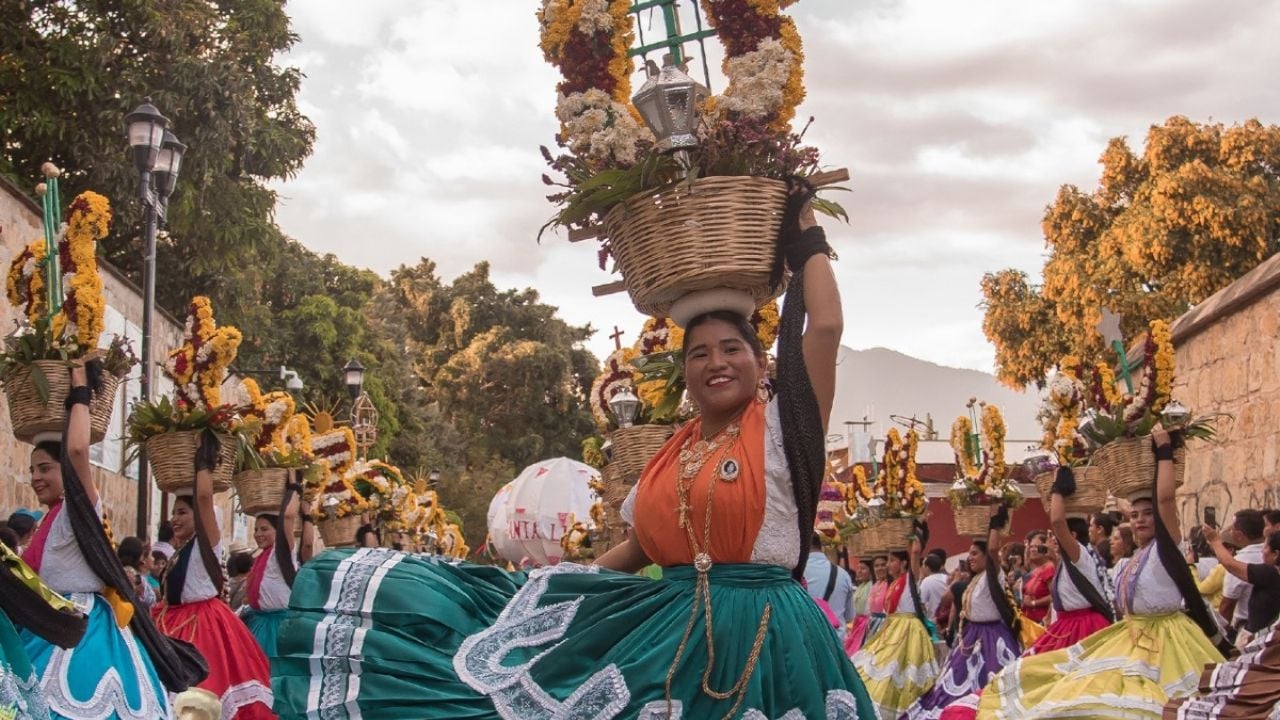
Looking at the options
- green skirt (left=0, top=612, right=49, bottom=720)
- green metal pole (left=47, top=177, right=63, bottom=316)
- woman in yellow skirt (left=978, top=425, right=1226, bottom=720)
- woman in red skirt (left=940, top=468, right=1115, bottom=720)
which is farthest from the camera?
woman in red skirt (left=940, top=468, right=1115, bottom=720)

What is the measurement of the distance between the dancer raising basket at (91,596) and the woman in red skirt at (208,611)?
1.86m

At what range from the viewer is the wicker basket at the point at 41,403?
308 inches

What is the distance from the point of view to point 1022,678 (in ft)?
31.6

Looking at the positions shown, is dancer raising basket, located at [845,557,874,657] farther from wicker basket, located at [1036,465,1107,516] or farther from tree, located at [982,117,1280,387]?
tree, located at [982,117,1280,387]

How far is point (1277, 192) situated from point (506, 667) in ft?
95.1

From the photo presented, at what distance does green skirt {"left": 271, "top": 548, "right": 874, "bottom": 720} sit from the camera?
13.8 ft

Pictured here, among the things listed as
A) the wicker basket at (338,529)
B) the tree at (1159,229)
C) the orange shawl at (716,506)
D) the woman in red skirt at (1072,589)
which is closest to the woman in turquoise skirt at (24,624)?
the orange shawl at (716,506)

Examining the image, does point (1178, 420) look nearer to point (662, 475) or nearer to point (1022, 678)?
point (1022, 678)

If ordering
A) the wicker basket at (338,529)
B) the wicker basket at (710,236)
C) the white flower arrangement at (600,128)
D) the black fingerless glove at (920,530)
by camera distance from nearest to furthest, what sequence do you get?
the wicker basket at (710,236) → the white flower arrangement at (600,128) → the wicker basket at (338,529) → the black fingerless glove at (920,530)

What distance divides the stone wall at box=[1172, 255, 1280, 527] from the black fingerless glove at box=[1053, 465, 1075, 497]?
809 cm

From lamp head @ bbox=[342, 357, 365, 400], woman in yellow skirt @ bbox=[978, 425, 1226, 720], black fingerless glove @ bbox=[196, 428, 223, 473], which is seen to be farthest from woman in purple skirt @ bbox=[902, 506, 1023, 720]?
lamp head @ bbox=[342, 357, 365, 400]

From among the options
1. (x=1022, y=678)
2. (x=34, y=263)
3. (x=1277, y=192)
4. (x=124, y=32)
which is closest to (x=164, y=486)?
(x=34, y=263)

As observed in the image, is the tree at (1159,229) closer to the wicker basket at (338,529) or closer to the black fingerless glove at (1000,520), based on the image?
the black fingerless glove at (1000,520)

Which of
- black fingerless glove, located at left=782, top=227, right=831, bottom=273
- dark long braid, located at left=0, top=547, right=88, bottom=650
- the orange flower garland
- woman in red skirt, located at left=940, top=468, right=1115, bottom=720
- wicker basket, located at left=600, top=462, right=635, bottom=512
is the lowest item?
woman in red skirt, located at left=940, top=468, right=1115, bottom=720
